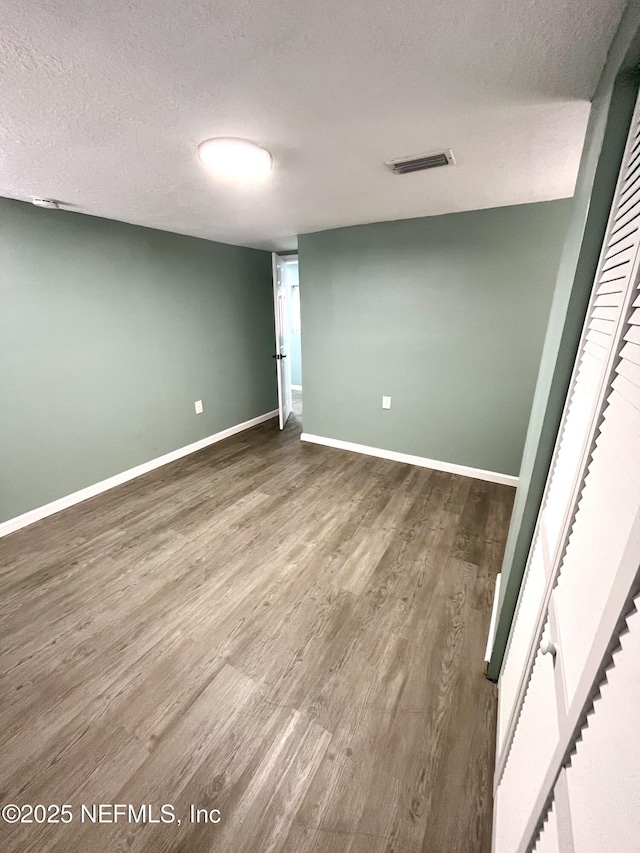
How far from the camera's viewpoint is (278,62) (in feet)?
3.31

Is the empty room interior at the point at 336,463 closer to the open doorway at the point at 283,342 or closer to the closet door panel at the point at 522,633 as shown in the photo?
the closet door panel at the point at 522,633

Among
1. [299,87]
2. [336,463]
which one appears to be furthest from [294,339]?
[299,87]

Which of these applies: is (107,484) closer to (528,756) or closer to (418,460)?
(418,460)

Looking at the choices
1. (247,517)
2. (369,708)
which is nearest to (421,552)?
(369,708)

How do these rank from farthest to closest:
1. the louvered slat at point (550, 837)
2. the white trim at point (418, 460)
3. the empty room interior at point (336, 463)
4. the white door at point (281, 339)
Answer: the white door at point (281, 339) < the white trim at point (418, 460) < the empty room interior at point (336, 463) < the louvered slat at point (550, 837)

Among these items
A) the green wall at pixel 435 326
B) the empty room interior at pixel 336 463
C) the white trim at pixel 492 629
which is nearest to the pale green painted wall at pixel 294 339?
the green wall at pixel 435 326

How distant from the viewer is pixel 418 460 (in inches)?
134

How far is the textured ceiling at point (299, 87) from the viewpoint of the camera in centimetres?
85

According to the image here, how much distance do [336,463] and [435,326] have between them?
61.3 inches

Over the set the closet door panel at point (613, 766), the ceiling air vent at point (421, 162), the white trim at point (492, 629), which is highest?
the ceiling air vent at point (421, 162)

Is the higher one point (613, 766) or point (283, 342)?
point (283, 342)

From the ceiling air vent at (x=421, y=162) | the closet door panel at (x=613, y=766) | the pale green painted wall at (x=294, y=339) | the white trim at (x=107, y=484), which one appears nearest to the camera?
the closet door panel at (x=613, y=766)

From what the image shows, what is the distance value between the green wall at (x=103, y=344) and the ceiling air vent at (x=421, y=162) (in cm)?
229

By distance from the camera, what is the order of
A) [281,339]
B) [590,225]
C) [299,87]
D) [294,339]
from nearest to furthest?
[590,225] < [299,87] < [281,339] < [294,339]
